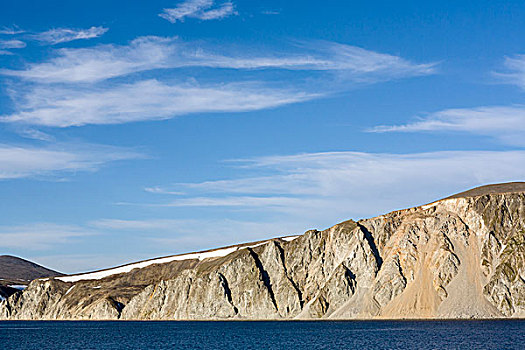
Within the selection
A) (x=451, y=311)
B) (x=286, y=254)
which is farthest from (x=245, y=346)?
(x=286, y=254)

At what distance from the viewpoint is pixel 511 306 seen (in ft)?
442

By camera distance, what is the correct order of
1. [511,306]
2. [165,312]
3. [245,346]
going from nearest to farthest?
[245,346], [511,306], [165,312]

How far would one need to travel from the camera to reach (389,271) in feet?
Answer: 502

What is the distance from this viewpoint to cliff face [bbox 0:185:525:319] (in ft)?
461

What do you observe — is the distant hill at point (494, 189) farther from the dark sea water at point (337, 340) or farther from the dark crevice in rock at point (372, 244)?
the dark sea water at point (337, 340)

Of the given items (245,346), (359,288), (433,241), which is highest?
(433,241)

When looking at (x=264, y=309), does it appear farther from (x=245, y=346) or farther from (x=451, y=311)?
(x=245, y=346)

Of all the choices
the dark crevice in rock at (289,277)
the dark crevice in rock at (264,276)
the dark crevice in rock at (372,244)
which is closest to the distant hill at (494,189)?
the dark crevice in rock at (372,244)

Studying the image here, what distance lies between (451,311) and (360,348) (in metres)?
63.7

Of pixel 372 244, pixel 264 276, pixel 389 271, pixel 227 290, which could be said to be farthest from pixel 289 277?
pixel 389 271

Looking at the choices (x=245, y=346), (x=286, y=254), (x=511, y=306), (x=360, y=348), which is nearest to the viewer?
(x=360, y=348)

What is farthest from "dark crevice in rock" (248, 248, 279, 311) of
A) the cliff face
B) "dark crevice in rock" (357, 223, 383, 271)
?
"dark crevice in rock" (357, 223, 383, 271)

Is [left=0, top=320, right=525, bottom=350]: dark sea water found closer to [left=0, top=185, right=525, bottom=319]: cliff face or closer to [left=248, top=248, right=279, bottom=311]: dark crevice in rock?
[left=0, top=185, right=525, bottom=319]: cliff face

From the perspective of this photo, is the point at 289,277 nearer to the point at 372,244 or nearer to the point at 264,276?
the point at 264,276
